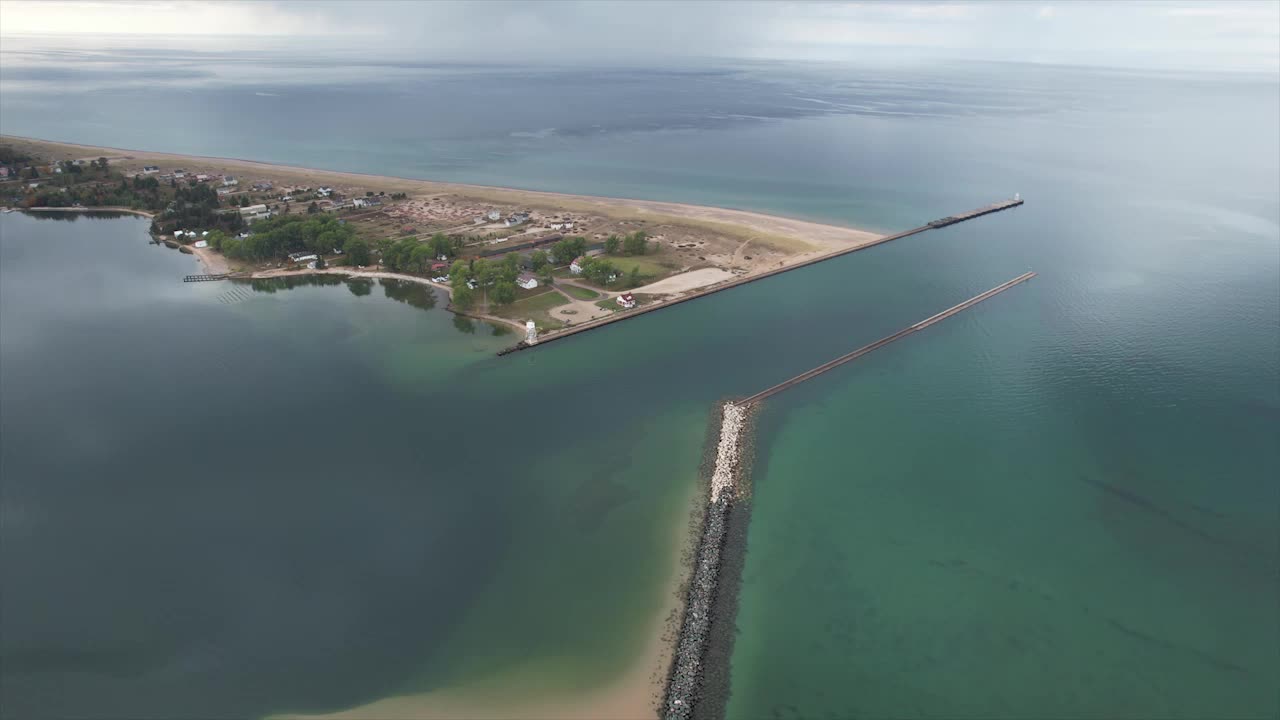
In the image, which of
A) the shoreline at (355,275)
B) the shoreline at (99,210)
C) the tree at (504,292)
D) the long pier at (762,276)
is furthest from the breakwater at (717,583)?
the shoreline at (99,210)

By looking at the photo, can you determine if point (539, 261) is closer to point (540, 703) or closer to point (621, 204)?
point (621, 204)

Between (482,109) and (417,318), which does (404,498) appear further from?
(482,109)

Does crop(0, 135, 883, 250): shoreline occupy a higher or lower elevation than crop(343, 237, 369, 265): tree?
higher

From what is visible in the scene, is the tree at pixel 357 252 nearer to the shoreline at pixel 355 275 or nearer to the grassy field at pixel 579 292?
the shoreline at pixel 355 275

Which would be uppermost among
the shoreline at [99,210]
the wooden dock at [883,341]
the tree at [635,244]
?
the shoreline at [99,210]

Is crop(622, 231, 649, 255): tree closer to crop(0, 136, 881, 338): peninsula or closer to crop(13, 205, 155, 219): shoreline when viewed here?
crop(0, 136, 881, 338): peninsula

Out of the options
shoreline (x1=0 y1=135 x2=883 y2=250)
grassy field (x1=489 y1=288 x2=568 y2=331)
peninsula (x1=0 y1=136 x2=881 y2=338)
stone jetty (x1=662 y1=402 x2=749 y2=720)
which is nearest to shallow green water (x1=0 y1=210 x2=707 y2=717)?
stone jetty (x1=662 y1=402 x2=749 y2=720)
